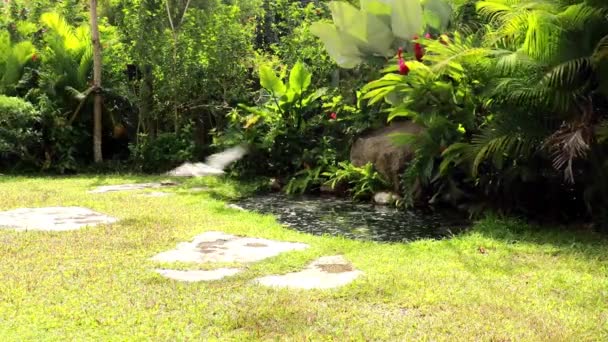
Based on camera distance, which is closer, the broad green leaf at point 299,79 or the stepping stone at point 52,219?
the stepping stone at point 52,219

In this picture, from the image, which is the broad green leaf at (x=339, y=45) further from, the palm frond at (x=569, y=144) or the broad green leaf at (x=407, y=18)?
the palm frond at (x=569, y=144)

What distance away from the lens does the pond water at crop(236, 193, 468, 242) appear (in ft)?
18.2

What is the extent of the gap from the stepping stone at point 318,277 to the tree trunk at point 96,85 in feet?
23.6

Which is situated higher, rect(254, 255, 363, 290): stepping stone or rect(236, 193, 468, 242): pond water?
rect(254, 255, 363, 290): stepping stone

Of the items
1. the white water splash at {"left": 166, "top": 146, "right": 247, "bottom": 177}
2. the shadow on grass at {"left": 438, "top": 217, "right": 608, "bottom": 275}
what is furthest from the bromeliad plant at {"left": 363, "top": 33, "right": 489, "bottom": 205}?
the white water splash at {"left": 166, "top": 146, "right": 247, "bottom": 177}

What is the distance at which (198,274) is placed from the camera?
3.86 meters

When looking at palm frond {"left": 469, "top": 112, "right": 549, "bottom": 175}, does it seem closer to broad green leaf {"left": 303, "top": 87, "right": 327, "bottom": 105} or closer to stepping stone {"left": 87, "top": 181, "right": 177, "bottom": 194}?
broad green leaf {"left": 303, "top": 87, "right": 327, "bottom": 105}

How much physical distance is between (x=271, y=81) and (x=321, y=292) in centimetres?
628

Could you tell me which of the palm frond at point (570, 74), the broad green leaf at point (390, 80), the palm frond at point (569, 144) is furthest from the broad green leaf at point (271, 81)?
the palm frond at point (570, 74)

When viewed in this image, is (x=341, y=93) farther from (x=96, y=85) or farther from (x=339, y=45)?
(x=96, y=85)

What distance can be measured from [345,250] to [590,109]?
2269 millimetres

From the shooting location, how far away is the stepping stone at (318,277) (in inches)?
143

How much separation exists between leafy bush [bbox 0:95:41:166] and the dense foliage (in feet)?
0.08

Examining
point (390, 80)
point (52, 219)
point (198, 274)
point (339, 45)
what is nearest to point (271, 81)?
point (339, 45)
